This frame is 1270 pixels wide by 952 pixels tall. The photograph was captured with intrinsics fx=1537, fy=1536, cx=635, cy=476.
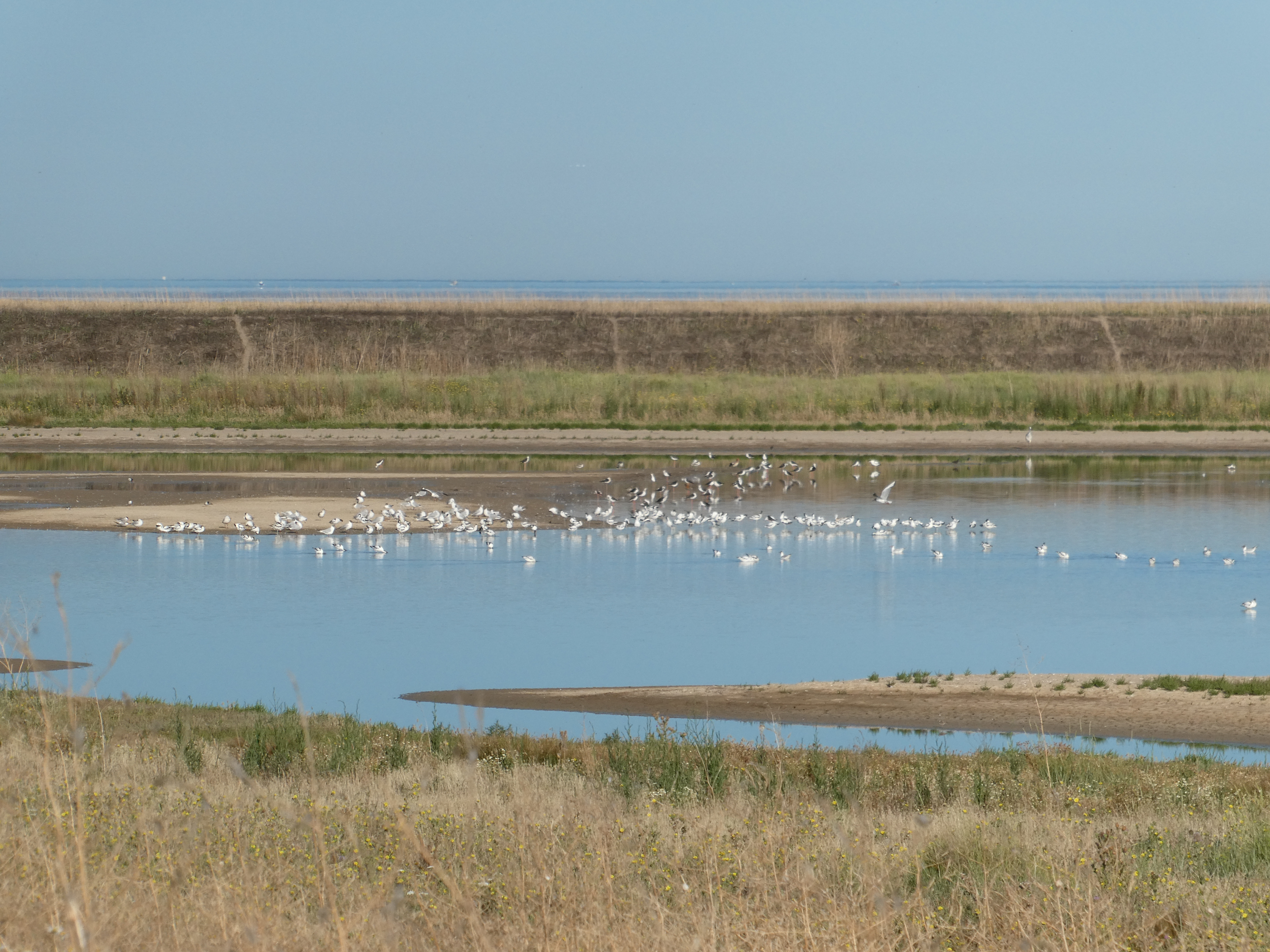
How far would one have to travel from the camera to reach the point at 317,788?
1080cm

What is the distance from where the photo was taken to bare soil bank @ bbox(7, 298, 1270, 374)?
228ft

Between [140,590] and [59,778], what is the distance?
47.3 feet

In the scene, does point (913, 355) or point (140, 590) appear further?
point (913, 355)

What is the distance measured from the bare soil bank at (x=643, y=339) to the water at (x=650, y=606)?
36346 millimetres

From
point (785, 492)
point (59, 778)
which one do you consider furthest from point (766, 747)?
point (785, 492)

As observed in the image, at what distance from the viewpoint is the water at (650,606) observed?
1809 cm

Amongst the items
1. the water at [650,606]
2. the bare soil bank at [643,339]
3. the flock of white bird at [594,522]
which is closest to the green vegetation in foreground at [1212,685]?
the water at [650,606]

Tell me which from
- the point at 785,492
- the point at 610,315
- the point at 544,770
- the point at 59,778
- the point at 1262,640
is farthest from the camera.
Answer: the point at 610,315

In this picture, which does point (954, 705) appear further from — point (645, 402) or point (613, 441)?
point (645, 402)

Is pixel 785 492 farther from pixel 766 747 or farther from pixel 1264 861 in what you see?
pixel 1264 861

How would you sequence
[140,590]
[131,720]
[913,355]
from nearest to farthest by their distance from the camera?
1. [131,720]
2. [140,590]
3. [913,355]

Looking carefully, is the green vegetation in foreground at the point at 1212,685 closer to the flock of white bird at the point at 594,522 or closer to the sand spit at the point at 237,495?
the flock of white bird at the point at 594,522

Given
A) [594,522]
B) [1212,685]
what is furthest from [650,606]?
[594,522]

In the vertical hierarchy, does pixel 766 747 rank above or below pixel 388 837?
below
